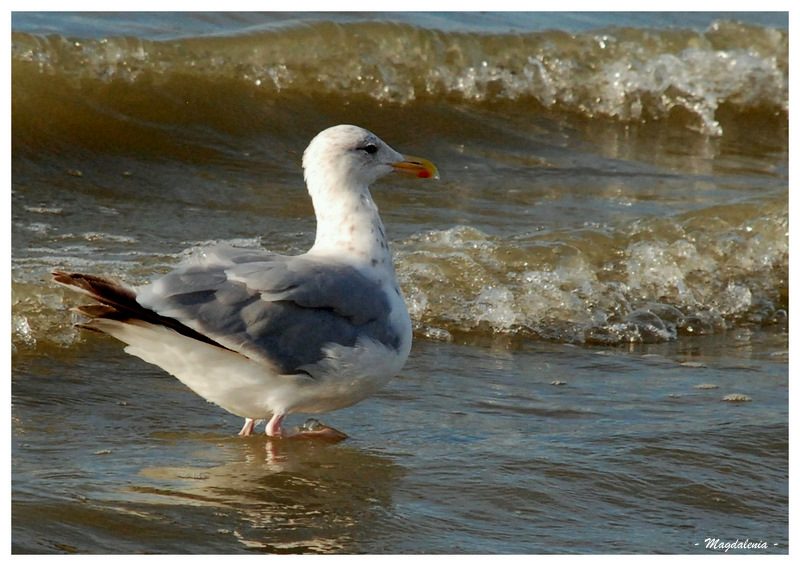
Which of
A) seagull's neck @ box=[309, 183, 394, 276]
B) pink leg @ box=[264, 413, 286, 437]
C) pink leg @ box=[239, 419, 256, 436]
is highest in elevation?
seagull's neck @ box=[309, 183, 394, 276]

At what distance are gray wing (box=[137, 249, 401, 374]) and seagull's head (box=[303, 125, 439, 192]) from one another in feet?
1.83

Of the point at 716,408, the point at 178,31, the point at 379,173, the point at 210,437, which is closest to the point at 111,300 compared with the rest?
the point at 210,437

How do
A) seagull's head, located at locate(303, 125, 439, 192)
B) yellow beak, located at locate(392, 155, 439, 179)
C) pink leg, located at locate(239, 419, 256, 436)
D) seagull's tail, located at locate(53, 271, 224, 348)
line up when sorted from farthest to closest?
yellow beak, located at locate(392, 155, 439, 179)
seagull's head, located at locate(303, 125, 439, 192)
pink leg, located at locate(239, 419, 256, 436)
seagull's tail, located at locate(53, 271, 224, 348)

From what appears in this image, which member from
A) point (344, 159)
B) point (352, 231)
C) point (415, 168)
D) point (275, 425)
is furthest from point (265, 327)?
point (415, 168)

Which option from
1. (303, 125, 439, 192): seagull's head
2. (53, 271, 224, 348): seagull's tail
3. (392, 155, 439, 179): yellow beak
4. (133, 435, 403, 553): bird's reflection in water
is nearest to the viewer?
(133, 435, 403, 553): bird's reflection in water

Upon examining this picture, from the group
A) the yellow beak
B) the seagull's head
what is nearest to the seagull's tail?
the seagull's head

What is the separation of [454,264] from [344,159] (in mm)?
1987

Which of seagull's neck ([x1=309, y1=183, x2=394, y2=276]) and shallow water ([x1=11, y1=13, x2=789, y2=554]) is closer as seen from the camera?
shallow water ([x1=11, y1=13, x2=789, y2=554])

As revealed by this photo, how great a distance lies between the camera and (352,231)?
187 inches

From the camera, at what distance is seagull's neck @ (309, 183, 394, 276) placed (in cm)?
468

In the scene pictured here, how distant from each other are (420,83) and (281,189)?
8.61ft

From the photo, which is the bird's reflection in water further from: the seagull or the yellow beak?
the yellow beak

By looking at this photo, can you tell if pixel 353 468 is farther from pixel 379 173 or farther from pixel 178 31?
pixel 178 31

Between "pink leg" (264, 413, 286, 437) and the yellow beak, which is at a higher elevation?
the yellow beak
